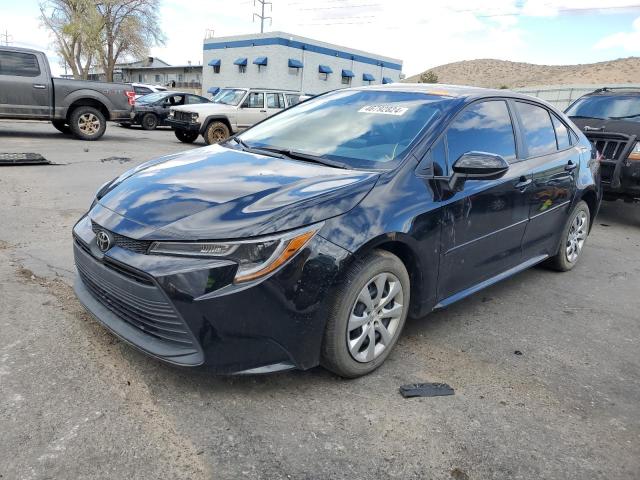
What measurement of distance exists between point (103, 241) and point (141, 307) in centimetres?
44

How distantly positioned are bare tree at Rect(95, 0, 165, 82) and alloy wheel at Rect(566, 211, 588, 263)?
46199mm

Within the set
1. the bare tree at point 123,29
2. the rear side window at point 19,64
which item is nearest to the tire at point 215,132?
the rear side window at point 19,64

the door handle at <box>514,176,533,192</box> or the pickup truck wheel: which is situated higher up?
the door handle at <box>514,176,533,192</box>

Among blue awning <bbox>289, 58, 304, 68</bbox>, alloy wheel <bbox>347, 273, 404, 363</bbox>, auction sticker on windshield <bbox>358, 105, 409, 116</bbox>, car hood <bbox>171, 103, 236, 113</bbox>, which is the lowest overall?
alloy wheel <bbox>347, 273, 404, 363</bbox>

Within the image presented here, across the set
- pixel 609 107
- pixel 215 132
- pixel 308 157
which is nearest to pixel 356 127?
pixel 308 157

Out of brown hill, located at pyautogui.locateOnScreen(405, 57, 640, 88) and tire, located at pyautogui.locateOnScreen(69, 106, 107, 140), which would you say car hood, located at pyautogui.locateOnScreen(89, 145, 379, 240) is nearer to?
tire, located at pyautogui.locateOnScreen(69, 106, 107, 140)

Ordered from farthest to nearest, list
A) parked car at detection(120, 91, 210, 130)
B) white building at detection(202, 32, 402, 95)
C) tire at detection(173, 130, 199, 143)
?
1. white building at detection(202, 32, 402, 95)
2. parked car at detection(120, 91, 210, 130)
3. tire at detection(173, 130, 199, 143)

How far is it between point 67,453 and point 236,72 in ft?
120

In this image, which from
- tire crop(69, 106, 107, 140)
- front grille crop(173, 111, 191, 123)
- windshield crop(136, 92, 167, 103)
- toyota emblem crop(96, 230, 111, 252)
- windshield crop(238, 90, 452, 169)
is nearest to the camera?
toyota emblem crop(96, 230, 111, 252)

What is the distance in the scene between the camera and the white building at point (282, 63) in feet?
110

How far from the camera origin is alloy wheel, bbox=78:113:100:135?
12.8 meters

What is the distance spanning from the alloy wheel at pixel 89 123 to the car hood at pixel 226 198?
10728 mm

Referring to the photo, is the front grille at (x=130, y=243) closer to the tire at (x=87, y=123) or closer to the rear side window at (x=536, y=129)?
the rear side window at (x=536, y=129)

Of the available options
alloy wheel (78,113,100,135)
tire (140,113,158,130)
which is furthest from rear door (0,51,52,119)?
tire (140,113,158,130)
